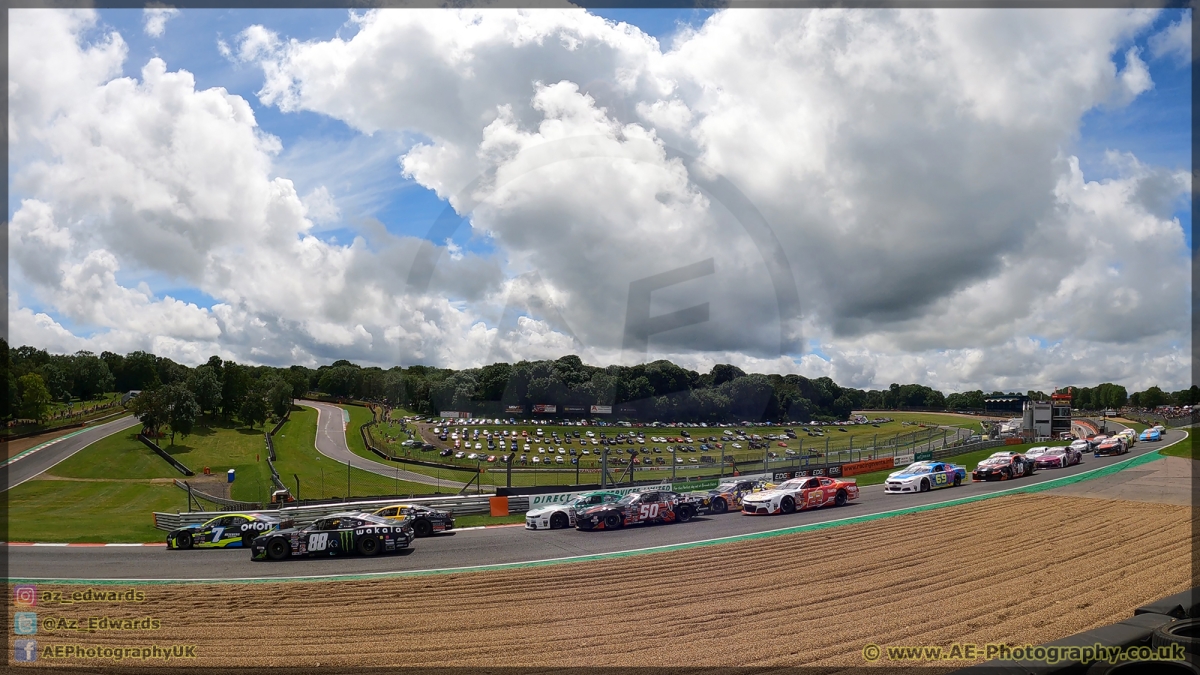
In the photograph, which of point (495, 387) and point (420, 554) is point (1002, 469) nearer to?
point (420, 554)

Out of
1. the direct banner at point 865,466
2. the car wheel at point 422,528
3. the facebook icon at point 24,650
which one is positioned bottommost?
the direct banner at point 865,466

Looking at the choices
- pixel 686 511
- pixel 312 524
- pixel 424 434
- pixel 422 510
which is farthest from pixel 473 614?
pixel 424 434

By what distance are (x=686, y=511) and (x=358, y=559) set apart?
10.7 m

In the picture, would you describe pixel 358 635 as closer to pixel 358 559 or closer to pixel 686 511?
pixel 358 559

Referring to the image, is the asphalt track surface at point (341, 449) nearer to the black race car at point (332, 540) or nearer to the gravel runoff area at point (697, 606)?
the black race car at point (332, 540)

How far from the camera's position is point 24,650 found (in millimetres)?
9523

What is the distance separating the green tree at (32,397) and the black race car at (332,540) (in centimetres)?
6245

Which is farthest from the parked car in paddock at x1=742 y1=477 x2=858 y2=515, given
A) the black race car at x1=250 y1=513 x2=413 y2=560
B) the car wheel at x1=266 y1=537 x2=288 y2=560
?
the car wheel at x1=266 y1=537 x2=288 y2=560

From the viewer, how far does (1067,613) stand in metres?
9.96

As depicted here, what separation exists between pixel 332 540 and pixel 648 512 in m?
9.56

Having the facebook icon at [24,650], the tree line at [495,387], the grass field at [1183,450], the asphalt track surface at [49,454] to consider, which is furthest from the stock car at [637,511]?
the tree line at [495,387]

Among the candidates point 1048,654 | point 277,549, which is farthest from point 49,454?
point 1048,654

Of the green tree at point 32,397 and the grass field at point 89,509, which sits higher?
the green tree at point 32,397

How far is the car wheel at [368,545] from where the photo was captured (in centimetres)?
1755
